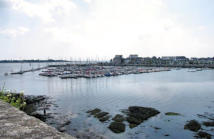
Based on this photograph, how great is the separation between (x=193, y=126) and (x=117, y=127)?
9560 millimetres

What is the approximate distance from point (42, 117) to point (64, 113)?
3.39 meters

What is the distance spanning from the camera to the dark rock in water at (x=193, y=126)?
18531 millimetres

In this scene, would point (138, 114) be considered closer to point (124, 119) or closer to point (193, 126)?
point (124, 119)

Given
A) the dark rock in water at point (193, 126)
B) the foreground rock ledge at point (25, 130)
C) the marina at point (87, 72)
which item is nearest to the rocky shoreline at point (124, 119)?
the dark rock in water at point (193, 126)

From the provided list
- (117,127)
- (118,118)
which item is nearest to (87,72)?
(118,118)

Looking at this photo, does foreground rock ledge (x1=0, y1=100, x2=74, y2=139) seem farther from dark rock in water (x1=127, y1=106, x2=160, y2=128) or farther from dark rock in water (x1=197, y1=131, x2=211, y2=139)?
dark rock in water (x1=197, y1=131, x2=211, y2=139)

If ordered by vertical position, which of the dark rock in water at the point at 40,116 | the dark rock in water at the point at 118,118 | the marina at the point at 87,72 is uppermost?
the marina at the point at 87,72

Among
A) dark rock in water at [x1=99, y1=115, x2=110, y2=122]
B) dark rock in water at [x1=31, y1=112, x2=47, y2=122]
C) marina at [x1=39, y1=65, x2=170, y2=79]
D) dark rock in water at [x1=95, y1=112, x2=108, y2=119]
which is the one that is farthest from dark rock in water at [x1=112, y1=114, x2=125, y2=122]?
marina at [x1=39, y1=65, x2=170, y2=79]

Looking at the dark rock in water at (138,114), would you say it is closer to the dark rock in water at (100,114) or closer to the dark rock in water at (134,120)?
the dark rock in water at (134,120)

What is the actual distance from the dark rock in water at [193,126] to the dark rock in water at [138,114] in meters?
5.01

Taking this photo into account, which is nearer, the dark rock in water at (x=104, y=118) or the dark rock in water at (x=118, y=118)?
the dark rock in water at (x=118, y=118)

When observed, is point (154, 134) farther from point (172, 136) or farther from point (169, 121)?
point (169, 121)

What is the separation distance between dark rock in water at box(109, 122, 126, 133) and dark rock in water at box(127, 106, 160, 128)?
1.41 meters

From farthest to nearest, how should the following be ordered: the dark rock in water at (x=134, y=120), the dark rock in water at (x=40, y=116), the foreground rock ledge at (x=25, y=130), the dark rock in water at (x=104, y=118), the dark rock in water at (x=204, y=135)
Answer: the dark rock in water at (x=40, y=116)
the dark rock in water at (x=104, y=118)
the dark rock in water at (x=134, y=120)
the dark rock in water at (x=204, y=135)
the foreground rock ledge at (x=25, y=130)
